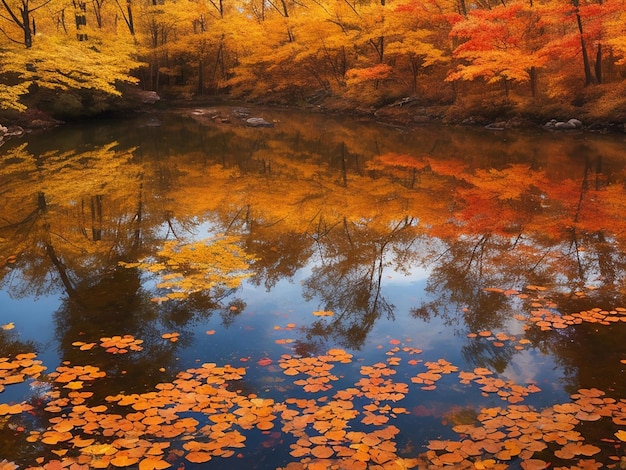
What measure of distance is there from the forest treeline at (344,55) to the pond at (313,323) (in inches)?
253

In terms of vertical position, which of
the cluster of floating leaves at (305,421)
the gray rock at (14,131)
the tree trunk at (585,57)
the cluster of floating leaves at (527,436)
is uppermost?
the tree trunk at (585,57)

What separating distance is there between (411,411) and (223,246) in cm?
449

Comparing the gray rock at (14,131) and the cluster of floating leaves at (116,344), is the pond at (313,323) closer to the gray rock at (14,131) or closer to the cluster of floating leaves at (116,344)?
the cluster of floating leaves at (116,344)

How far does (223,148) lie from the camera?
1739 cm

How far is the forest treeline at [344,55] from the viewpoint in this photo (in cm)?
1939

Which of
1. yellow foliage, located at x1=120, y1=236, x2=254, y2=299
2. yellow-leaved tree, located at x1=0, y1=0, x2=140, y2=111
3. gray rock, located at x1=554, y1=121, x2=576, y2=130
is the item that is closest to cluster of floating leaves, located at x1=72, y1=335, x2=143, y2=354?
yellow foliage, located at x1=120, y1=236, x2=254, y2=299

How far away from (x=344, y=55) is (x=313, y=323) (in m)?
27.5

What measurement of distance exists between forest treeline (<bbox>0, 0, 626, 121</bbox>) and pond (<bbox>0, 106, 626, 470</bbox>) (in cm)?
642

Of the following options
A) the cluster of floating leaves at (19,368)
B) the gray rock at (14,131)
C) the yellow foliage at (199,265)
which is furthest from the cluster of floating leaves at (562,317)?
the gray rock at (14,131)

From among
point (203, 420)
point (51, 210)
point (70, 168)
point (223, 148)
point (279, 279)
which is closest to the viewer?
point (203, 420)

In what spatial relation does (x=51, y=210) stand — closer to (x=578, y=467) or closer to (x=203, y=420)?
(x=203, y=420)

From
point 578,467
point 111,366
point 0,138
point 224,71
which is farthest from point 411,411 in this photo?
point 224,71

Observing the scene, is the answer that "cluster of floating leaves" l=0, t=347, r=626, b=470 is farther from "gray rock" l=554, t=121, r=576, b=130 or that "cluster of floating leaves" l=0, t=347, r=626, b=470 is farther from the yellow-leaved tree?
"gray rock" l=554, t=121, r=576, b=130

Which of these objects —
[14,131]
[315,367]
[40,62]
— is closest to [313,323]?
[315,367]
